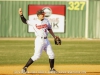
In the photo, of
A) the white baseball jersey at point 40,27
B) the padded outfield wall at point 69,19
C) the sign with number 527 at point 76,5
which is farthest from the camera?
the sign with number 527 at point 76,5

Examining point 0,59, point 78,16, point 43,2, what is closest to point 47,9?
point 43,2

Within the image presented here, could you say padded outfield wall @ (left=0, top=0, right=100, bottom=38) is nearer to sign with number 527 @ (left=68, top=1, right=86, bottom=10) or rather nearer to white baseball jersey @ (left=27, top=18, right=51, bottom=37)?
sign with number 527 @ (left=68, top=1, right=86, bottom=10)

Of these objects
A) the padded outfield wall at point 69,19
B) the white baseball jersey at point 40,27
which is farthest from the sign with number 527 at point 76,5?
the white baseball jersey at point 40,27

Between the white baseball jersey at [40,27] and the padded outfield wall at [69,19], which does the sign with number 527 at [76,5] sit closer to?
the padded outfield wall at [69,19]

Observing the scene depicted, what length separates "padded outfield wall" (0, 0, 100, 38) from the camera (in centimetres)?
3234

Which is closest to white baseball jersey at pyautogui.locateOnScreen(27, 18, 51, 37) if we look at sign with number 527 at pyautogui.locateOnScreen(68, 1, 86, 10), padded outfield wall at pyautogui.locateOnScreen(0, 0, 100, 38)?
padded outfield wall at pyautogui.locateOnScreen(0, 0, 100, 38)

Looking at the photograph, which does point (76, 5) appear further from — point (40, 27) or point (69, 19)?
point (40, 27)

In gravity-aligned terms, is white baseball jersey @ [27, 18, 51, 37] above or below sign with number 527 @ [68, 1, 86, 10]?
below

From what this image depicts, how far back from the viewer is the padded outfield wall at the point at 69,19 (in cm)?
3234

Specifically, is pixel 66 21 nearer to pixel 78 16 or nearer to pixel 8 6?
pixel 78 16

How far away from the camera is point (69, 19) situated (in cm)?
3247

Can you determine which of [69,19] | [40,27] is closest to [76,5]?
[69,19]

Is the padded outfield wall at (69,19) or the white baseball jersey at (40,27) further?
the padded outfield wall at (69,19)

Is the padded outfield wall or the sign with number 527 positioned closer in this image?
the padded outfield wall
